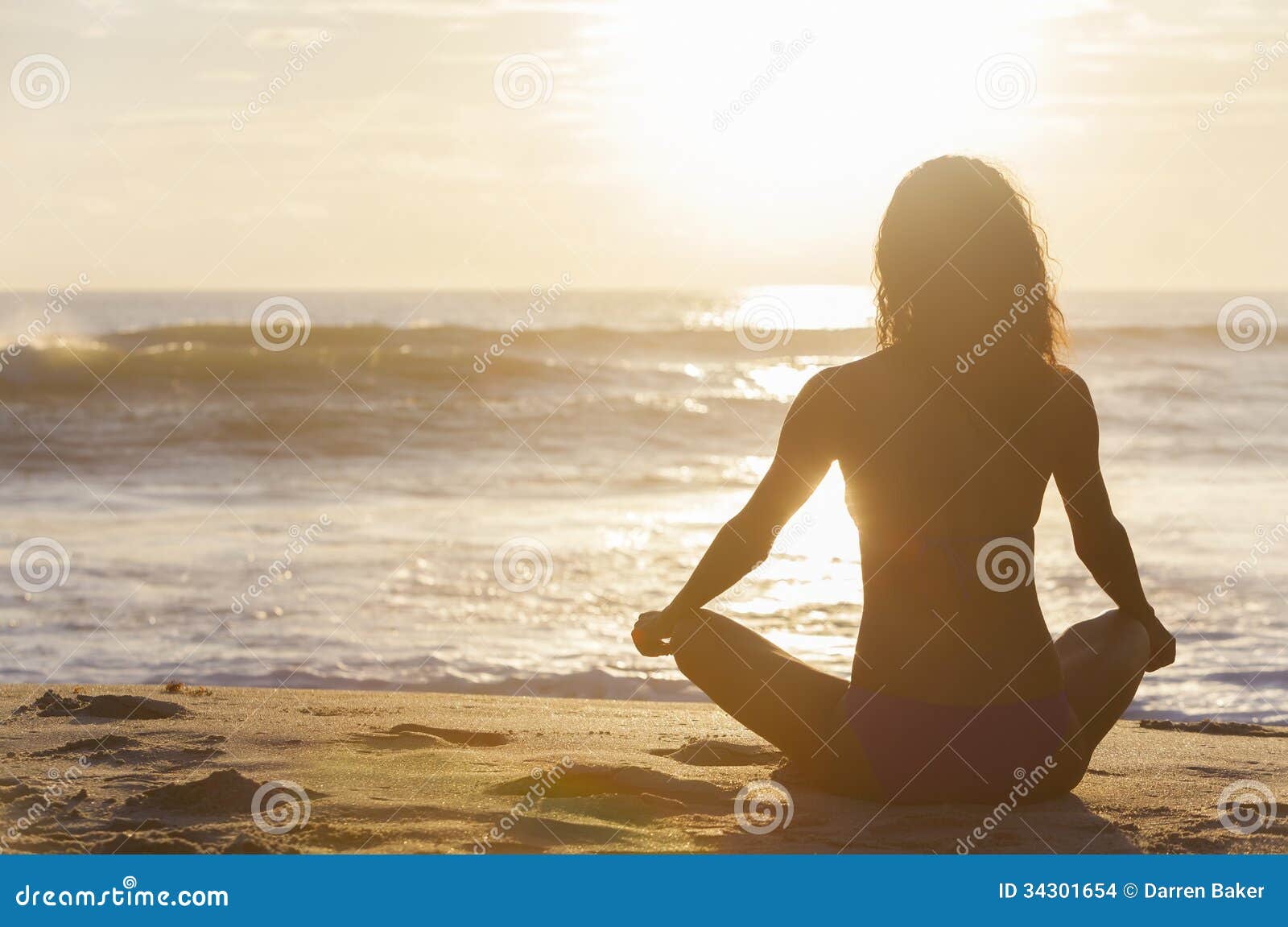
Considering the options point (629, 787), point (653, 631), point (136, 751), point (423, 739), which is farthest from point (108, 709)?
point (653, 631)

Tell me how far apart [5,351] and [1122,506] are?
21082mm

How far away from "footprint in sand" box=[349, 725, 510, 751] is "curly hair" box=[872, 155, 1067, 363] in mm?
1909

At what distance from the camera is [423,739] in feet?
12.9

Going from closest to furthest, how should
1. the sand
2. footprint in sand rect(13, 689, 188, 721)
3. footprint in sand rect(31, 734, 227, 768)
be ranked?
the sand → footprint in sand rect(31, 734, 227, 768) → footprint in sand rect(13, 689, 188, 721)

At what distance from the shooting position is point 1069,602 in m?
7.74

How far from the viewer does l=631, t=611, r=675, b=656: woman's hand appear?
304cm

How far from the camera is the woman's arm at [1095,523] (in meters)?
2.89

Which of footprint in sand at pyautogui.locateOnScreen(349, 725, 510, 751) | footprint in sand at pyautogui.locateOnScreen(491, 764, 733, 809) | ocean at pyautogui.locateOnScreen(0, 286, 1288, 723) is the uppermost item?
ocean at pyautogui.locateOnScreen(0, 286, 1288, 723)

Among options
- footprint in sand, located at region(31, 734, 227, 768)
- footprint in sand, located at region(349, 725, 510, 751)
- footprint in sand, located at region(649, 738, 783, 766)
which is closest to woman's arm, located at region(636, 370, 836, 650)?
footprint in sand, located at region(649, 738, 783, 766)

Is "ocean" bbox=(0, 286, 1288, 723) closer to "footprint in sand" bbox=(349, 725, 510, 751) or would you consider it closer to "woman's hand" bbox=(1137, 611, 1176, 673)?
"woman's hand" bbox=(1137, 611, 1176, 673)

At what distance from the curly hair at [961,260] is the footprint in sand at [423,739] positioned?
1.91 m

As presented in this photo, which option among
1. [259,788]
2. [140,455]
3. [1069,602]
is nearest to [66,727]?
[259,788]

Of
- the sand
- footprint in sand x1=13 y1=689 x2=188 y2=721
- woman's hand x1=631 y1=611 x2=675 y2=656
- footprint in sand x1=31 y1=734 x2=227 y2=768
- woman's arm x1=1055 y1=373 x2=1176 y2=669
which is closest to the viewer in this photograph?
the sand

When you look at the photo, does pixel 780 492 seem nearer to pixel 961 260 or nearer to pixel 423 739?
pixel 961 260
